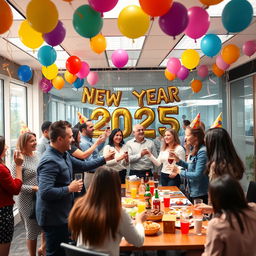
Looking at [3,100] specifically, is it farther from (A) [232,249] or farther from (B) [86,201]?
(A) [232,249]

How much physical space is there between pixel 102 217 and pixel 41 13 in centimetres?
161

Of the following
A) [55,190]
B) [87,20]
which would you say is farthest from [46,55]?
[55,190]

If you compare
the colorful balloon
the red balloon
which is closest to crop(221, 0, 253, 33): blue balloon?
the colorful balloon

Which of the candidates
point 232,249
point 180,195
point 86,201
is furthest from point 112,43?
point 232,249

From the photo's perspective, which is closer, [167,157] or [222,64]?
[167,157]

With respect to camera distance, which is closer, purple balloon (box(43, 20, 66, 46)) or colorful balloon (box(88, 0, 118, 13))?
colorful balloon (box(88, 0, 118, 13))

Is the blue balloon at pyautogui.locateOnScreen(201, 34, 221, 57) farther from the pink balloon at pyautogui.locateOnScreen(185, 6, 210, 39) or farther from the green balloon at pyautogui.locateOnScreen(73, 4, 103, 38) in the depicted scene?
the green balloon at pyautogui.locateOnScreen(73, 4, 103, 38)

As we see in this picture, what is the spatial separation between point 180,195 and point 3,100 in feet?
11.1

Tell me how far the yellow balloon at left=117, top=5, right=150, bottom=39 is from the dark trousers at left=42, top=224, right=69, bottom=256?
1.76 metres

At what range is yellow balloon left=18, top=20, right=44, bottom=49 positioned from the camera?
295cm

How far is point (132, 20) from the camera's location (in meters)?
2.63

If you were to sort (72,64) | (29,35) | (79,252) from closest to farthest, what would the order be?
(79,252) < (29,35) < (72,64)

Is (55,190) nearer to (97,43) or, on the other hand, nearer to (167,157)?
(97,43)

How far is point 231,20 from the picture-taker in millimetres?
2691
